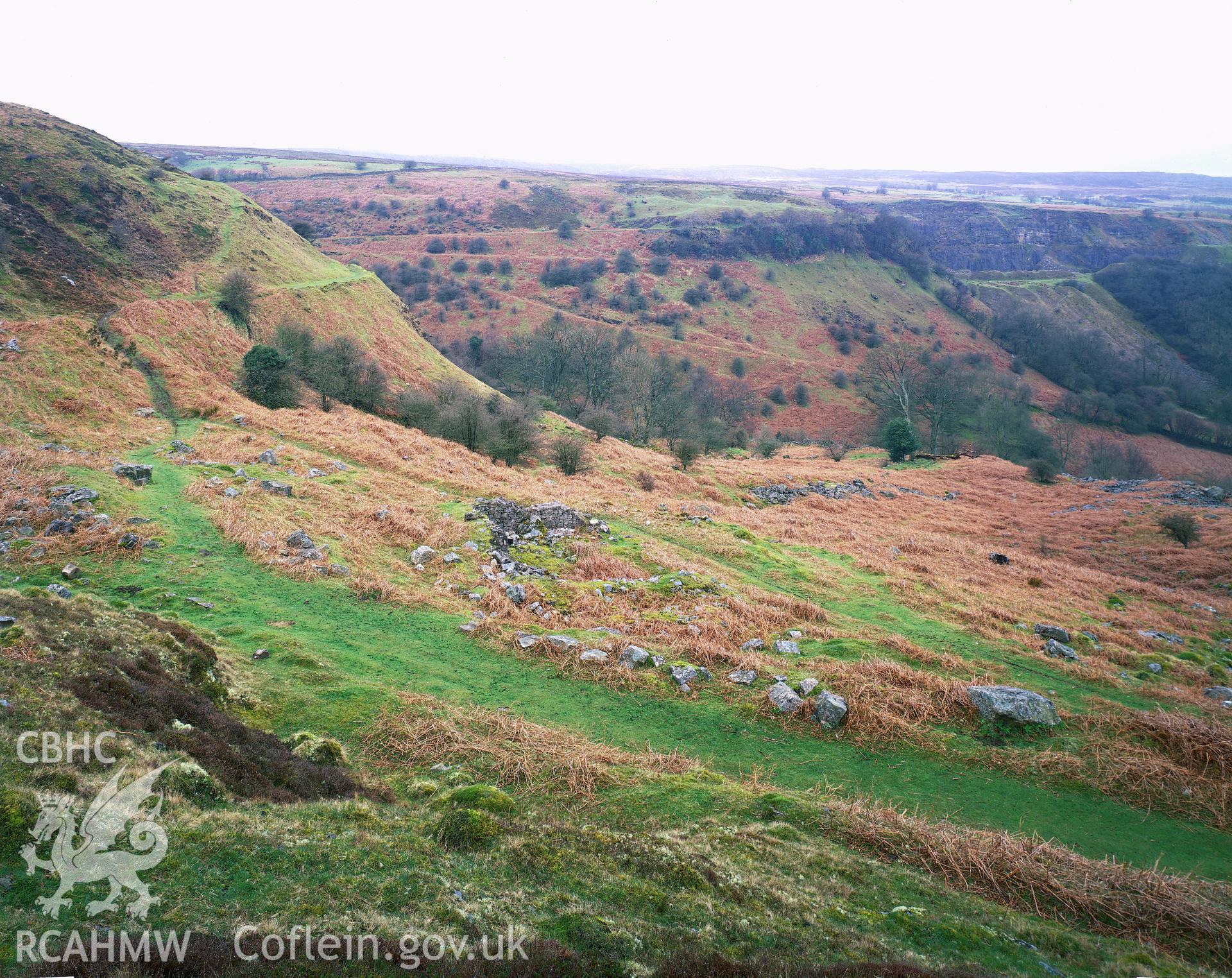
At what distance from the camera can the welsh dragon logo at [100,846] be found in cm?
400

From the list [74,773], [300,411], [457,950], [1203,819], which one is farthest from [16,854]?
[300,411]

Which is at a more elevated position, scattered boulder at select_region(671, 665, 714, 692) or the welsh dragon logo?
the welsh dragon logo

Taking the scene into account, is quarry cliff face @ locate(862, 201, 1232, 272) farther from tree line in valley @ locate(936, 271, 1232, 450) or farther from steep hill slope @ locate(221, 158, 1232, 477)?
tree line in valley @ locate(936, 271, 1232, 450)

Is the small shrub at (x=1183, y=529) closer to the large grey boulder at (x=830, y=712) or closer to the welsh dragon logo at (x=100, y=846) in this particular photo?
the large grey boulder at (x=830, y=712)

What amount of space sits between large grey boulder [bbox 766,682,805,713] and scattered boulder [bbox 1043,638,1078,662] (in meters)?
7.31

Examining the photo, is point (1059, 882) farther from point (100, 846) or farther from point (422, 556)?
point (422, 556)

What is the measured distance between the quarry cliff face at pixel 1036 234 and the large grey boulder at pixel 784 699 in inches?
7639

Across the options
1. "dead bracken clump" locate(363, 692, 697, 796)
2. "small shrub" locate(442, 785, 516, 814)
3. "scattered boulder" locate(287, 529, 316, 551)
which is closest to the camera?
"small shrub" locate(442, 785, 516, 814)

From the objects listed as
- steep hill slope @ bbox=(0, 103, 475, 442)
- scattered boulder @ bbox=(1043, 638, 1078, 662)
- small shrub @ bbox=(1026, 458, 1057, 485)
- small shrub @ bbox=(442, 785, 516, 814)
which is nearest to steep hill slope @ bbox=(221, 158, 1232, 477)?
steep hill slope @ bbox=(0, 103, 475, 442)

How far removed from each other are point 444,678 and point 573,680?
91.6 inches

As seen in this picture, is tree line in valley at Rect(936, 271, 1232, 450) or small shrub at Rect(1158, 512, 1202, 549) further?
tree line in valley at Rect(936, 271, 1232, 450)

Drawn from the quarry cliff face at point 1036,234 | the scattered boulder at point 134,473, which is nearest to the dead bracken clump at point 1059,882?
the scattered boulder at point 134,473

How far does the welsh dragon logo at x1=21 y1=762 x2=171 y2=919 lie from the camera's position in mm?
3998

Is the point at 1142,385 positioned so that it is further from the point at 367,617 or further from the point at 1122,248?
the point at 367,617
